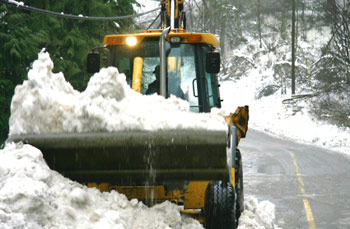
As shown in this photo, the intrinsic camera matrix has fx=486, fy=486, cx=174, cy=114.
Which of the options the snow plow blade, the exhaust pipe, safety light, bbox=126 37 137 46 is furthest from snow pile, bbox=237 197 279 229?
safety light, bbox=126 37 137 46

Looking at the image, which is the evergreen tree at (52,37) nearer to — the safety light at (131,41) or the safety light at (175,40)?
the safety light at (131,41)

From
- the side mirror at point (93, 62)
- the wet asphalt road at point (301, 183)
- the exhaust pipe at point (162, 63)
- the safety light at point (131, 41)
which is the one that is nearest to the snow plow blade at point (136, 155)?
the exhaust pipe at point (162, 63)

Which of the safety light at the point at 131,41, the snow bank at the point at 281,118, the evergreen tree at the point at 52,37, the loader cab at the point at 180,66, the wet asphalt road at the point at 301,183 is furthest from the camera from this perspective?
the snow bank at the point at 281,118

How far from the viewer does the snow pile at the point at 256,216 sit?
636 centimetres

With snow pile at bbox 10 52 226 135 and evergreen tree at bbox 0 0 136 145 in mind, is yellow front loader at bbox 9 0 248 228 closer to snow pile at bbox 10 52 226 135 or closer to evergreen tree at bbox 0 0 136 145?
snow pile at bbox 10 52 226 135

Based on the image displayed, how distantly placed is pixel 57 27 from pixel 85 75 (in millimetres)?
1971

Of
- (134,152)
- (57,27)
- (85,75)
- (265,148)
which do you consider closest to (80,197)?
(134,152)

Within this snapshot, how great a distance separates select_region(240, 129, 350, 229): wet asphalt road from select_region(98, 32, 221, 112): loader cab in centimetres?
248

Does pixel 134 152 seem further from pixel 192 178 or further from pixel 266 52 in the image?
pixel 266 52

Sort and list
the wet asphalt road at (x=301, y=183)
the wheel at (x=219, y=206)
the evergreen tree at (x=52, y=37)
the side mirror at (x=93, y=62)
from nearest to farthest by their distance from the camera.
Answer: the wheel at (x=219, y=206)
the side mirror at (x=93, y=62)
the wet asphalt road at (x=301, y=183)
the evergreen tree at (x=52, y=37)

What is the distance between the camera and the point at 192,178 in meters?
4.77

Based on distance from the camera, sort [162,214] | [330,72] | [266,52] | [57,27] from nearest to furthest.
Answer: [162,214] < [57,27] < [330,72] < [266,52]

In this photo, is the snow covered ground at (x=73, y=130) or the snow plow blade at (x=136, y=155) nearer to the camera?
the snow covered ground at (x=73, y=130)

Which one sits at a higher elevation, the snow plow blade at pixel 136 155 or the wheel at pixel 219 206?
the snow plow blade at pixel 136 155
